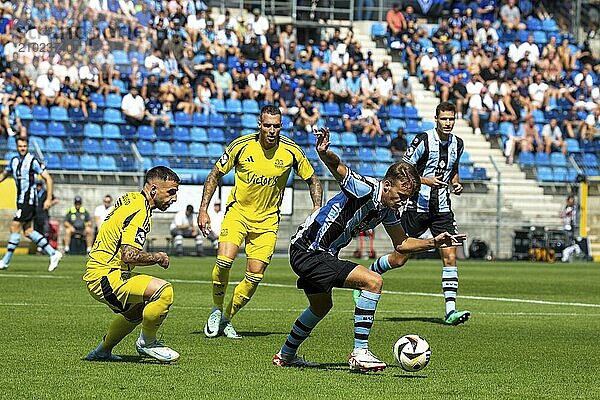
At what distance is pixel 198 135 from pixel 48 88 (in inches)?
166

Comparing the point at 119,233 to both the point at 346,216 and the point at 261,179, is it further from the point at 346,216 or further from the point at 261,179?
the point at 261,179

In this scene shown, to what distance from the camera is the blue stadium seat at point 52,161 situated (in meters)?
29.9

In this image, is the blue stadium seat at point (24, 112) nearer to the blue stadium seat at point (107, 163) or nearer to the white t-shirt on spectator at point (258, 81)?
the blue stadium seat at point (107, 163)

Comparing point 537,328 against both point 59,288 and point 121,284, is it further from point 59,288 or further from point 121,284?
point 59,288

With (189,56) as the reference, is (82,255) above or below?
below

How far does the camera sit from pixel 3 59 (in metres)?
31.8

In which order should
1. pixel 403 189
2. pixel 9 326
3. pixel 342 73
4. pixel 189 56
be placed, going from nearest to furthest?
pixel 403 189 → pixel 9 326 → pixel 189 56 → pixel 342 73

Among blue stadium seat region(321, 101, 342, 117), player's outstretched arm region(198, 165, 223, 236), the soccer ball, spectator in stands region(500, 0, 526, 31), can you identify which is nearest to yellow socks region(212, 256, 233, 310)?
player's outstretched arm region(198, 165, 223, 236)

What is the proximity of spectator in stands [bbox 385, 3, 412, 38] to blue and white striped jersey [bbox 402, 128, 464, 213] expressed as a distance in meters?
25.6

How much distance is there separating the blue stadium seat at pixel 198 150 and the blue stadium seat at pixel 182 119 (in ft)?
2.68

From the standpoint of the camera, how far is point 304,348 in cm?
1069

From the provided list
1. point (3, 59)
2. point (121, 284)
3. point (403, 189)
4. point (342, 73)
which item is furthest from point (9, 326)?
point (342, 73)

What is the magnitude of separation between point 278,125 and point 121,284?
3486mm

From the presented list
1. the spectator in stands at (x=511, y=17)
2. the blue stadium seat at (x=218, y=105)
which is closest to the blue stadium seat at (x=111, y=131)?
the blue stadium seat at (x=218, y=105)
